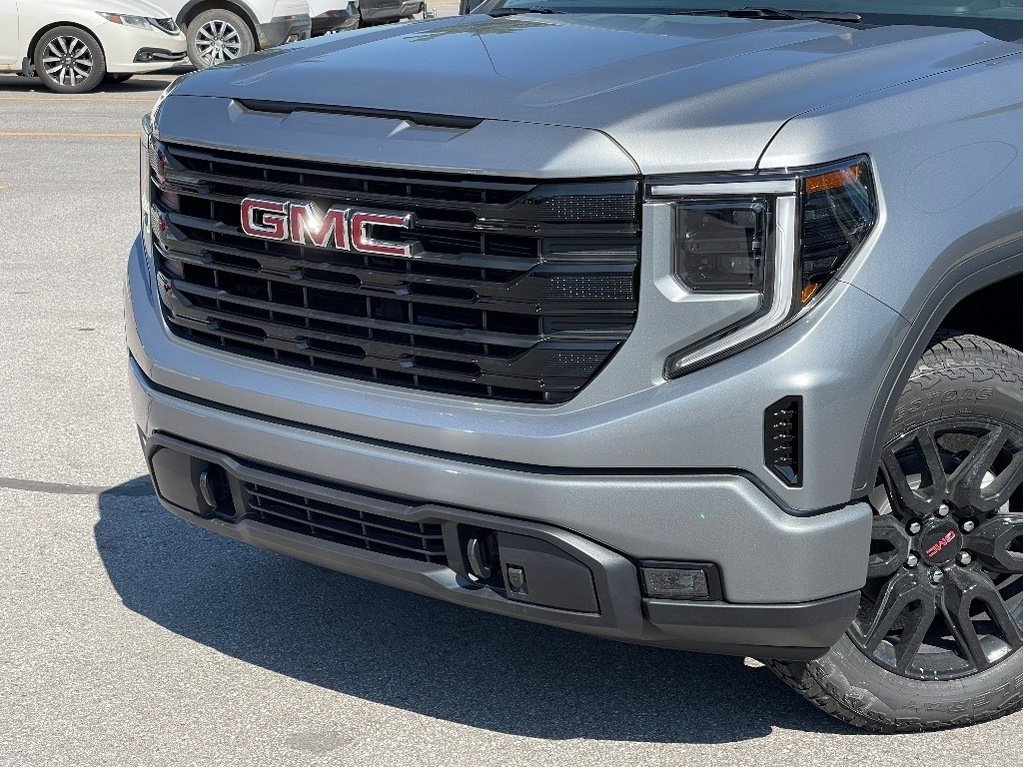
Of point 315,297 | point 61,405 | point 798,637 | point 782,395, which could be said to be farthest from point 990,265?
point 61,405

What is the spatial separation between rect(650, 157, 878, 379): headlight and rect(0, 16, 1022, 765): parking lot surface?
1.09 metres

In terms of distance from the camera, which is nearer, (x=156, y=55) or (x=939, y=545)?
(x=939, y=545)

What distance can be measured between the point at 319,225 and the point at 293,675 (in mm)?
1234

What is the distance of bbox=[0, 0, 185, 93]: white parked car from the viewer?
634 inches

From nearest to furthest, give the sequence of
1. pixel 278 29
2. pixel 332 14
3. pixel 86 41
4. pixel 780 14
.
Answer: pixel 780 14 → pixel 86 41 → pixel 278 29 → pixel 332 14

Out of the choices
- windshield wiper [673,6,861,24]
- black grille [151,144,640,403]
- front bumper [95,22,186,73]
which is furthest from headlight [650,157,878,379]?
front bumper [95,22,186,73]

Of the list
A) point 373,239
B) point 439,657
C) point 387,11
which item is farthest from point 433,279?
point 387,11

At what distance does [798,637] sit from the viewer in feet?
10.4

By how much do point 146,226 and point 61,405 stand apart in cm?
236

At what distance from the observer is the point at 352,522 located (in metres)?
3.42

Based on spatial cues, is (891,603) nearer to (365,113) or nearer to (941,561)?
(941,561)

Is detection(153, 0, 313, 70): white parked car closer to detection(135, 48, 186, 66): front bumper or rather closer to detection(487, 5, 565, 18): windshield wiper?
detection(135, 48, 186, 66): front bumper

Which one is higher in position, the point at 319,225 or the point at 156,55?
the point at 319,225

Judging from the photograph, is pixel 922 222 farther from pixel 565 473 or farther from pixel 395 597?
pixel 395 597
